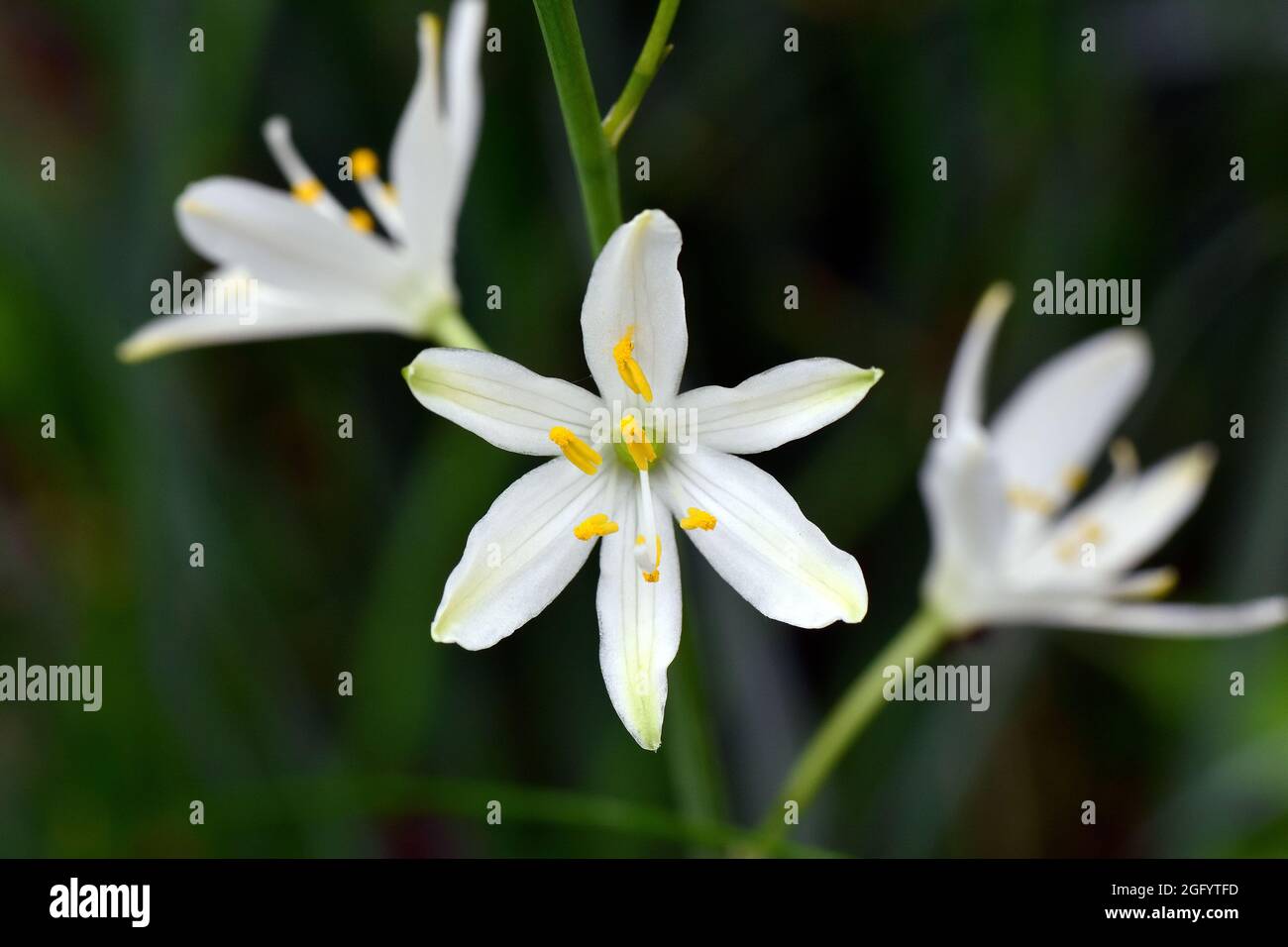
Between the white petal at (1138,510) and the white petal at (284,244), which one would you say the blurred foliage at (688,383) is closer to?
the white petal at (1138,510)

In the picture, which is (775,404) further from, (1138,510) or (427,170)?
(1138,510)

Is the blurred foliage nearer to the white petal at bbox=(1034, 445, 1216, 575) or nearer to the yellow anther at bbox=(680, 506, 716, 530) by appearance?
the white petal at bbox=(1034, 445, 1216, 575)

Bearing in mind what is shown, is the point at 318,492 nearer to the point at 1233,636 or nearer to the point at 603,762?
the point at 603,762

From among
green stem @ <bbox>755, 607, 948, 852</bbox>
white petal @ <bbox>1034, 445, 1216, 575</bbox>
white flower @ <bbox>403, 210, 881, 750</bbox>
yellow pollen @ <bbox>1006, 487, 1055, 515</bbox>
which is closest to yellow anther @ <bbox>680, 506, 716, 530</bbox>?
white flower @ <bbox>403, 210, 881, 750</bbox>

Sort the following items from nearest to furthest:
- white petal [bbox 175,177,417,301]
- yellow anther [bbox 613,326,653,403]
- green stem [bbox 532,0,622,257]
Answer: green stem [bbox 532,0,622,257], yellow anther [bbox 613,326,653,403], white petal [bbox 175,177,417,301]

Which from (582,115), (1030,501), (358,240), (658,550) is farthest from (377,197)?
(1030,501)

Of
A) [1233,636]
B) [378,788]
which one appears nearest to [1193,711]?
[1233,636]
